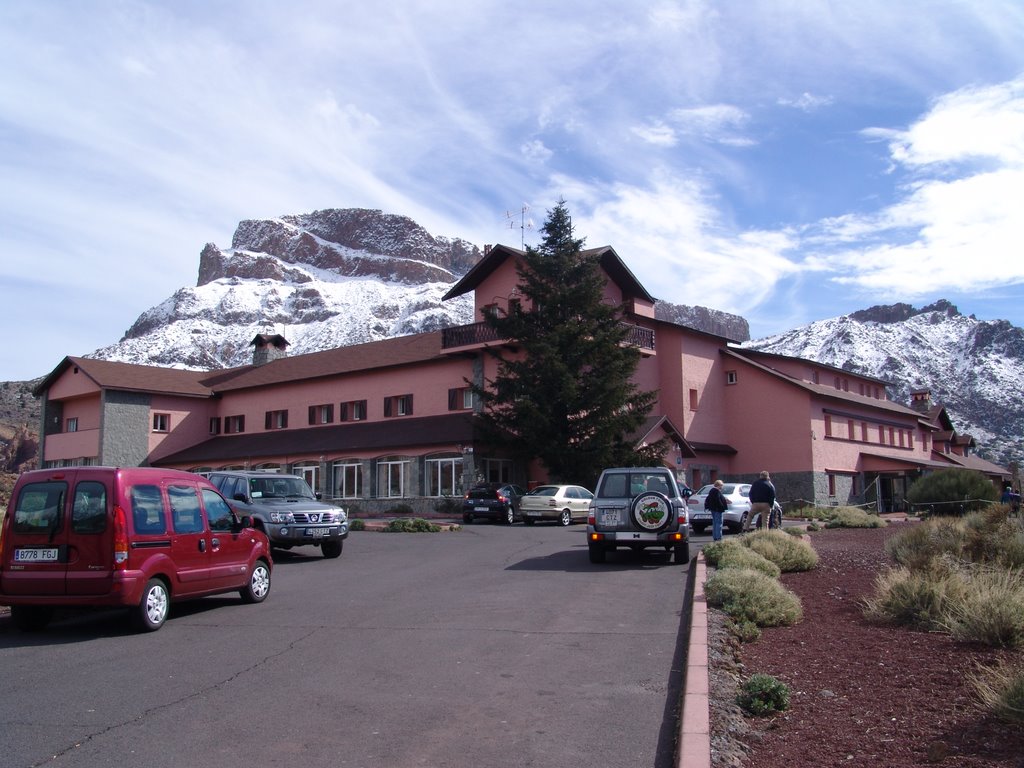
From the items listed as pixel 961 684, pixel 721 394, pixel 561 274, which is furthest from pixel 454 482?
pixel 961 684

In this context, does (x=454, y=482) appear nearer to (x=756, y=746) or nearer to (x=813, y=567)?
(x=813, y=567)

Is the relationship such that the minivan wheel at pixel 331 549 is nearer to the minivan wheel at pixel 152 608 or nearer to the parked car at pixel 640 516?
the parked car at pixel 640 516

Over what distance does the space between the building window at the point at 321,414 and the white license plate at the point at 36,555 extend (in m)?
38.0

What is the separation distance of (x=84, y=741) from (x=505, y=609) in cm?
608

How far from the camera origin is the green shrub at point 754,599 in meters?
9.71

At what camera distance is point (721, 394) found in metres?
48.9

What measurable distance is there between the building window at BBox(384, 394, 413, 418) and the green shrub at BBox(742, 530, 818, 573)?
99.2 ft

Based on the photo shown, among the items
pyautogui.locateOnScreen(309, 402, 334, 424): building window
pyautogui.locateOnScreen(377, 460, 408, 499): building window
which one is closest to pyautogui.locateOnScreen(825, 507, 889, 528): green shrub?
pyautogui.locateOnScreen(377, 460, 408, 499): building window

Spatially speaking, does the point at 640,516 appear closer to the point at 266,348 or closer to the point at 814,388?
the point at 814,388

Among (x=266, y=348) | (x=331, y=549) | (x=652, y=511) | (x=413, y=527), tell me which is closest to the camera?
(x=652, y=511)

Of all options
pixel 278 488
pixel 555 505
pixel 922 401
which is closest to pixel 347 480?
pixel 555 505

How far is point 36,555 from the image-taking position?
981 centimetres

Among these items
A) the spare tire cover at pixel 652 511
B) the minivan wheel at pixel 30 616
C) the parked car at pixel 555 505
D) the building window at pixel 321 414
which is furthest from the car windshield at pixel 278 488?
the building window at pixel 321 414

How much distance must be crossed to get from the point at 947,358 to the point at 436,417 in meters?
156
